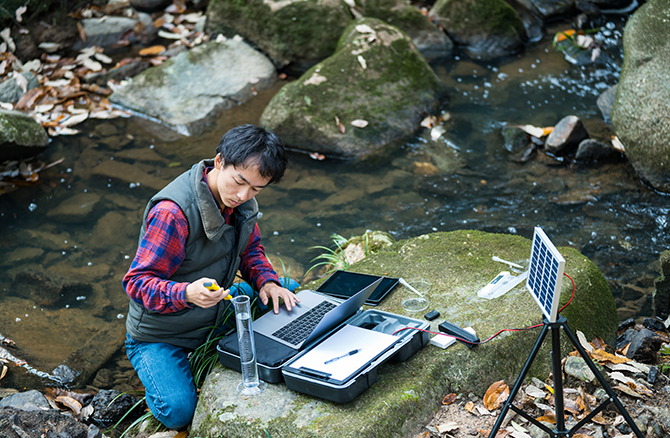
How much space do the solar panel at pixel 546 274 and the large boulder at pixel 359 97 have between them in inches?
168

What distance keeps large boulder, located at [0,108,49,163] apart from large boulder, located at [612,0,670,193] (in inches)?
255

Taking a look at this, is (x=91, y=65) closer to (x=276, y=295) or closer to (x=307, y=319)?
(x=276, y=295)

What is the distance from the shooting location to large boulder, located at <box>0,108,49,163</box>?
230 inches

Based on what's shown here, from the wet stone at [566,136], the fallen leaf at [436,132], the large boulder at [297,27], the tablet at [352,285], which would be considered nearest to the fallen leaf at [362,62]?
the large boulder at [297,27]

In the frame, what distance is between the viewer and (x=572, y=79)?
7996 millimetres

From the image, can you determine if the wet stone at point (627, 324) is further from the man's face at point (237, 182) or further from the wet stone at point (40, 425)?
the wet stone at point (40, 425)

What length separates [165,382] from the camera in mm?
3018

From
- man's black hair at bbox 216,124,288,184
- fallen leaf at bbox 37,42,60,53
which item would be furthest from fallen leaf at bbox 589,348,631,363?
fallen leaf at bbox 37,42,60,53

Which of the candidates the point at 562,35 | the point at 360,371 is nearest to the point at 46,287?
the point at 360,371

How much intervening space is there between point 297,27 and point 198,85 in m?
1.72

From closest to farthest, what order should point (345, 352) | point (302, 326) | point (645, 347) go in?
point (345, 352) < point (302, 326) < point (645, 347)

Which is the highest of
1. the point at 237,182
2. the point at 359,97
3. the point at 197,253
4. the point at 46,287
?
the point at 237,182

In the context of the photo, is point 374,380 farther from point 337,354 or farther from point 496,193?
point 496,193

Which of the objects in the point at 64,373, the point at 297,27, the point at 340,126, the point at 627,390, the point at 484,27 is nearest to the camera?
the point at 627,390
